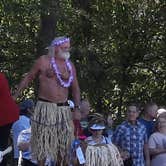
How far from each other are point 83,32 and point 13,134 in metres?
3.90

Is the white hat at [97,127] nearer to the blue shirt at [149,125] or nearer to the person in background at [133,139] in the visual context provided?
the person in background at [133,139]

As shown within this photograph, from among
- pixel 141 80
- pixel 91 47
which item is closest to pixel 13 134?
pixel 91 47

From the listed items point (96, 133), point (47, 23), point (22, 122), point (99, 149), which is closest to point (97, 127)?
point (96, 133)

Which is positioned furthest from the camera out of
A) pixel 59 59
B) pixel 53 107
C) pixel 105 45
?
pixel 105 45

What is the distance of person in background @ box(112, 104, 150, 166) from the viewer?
7648mm

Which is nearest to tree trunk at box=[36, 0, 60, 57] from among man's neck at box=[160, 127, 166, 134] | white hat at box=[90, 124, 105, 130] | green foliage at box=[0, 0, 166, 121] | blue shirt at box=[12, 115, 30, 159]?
green foliage at box=[0, 0, 166, 121]

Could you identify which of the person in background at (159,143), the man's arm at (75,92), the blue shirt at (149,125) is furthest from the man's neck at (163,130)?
the man's arm at (75,92)

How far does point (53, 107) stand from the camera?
6.75 meters

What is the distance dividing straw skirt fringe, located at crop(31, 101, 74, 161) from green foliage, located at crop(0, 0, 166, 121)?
99.5 inches

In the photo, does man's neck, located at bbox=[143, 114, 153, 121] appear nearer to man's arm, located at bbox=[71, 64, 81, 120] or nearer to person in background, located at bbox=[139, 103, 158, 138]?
person in background, located at bbox=[139, 103, 158, 138]

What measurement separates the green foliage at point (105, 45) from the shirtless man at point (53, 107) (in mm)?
2273

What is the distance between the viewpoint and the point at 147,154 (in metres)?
7.73

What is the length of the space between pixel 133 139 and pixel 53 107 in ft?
4.58

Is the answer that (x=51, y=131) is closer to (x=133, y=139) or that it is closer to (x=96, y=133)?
(x=96, y=133)
